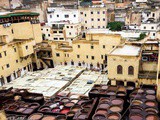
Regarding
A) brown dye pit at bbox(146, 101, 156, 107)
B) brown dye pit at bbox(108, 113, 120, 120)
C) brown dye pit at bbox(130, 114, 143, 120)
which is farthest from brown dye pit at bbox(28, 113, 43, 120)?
brown dye pit at bbox(146, 101, 156, 107)

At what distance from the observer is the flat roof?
98.0 ft

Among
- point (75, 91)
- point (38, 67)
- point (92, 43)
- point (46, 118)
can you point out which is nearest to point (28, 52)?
point (38, 67)

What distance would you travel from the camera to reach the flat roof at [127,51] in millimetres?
29858

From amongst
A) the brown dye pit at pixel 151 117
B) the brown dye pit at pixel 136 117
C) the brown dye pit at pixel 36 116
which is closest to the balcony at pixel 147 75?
the brown dye pit at pixel 151 117

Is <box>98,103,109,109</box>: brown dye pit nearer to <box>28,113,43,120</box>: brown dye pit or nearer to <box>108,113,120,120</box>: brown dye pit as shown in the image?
<box>108,113,120,120</box>: brown dye pit

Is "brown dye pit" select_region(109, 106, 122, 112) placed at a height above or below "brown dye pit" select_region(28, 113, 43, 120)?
above

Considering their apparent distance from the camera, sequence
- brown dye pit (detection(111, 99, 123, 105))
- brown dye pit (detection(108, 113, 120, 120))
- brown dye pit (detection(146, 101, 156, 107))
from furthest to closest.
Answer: brown dye pit (detection(111, 99, 123, 105)) → brown dye pit (detection(146, 101, 156, 107)) → brown dye pit (detection(108, 113, 120, 120))

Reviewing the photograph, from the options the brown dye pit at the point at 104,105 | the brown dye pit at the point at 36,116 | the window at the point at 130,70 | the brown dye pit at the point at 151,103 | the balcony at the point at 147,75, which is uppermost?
the window at the point at 130,70

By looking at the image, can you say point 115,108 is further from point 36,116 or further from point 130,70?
point 130,70

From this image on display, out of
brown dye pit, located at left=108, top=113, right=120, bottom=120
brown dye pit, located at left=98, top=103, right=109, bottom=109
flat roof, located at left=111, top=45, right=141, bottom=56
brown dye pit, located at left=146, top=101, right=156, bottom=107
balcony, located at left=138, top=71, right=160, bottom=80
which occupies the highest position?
flat roof, located at left=111, top=45, right=141, bottom=56

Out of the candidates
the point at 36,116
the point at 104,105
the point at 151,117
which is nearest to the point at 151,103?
the point at 151,117

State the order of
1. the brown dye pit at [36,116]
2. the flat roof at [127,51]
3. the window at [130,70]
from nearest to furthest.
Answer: the brown dye pit at [36,116] < the window at [130,70] < the flat roof at [127,51]

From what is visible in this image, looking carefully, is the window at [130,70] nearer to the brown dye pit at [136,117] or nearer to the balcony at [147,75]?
the balcony at [147,75]

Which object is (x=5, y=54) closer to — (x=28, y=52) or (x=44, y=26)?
(x=28, y=52)
